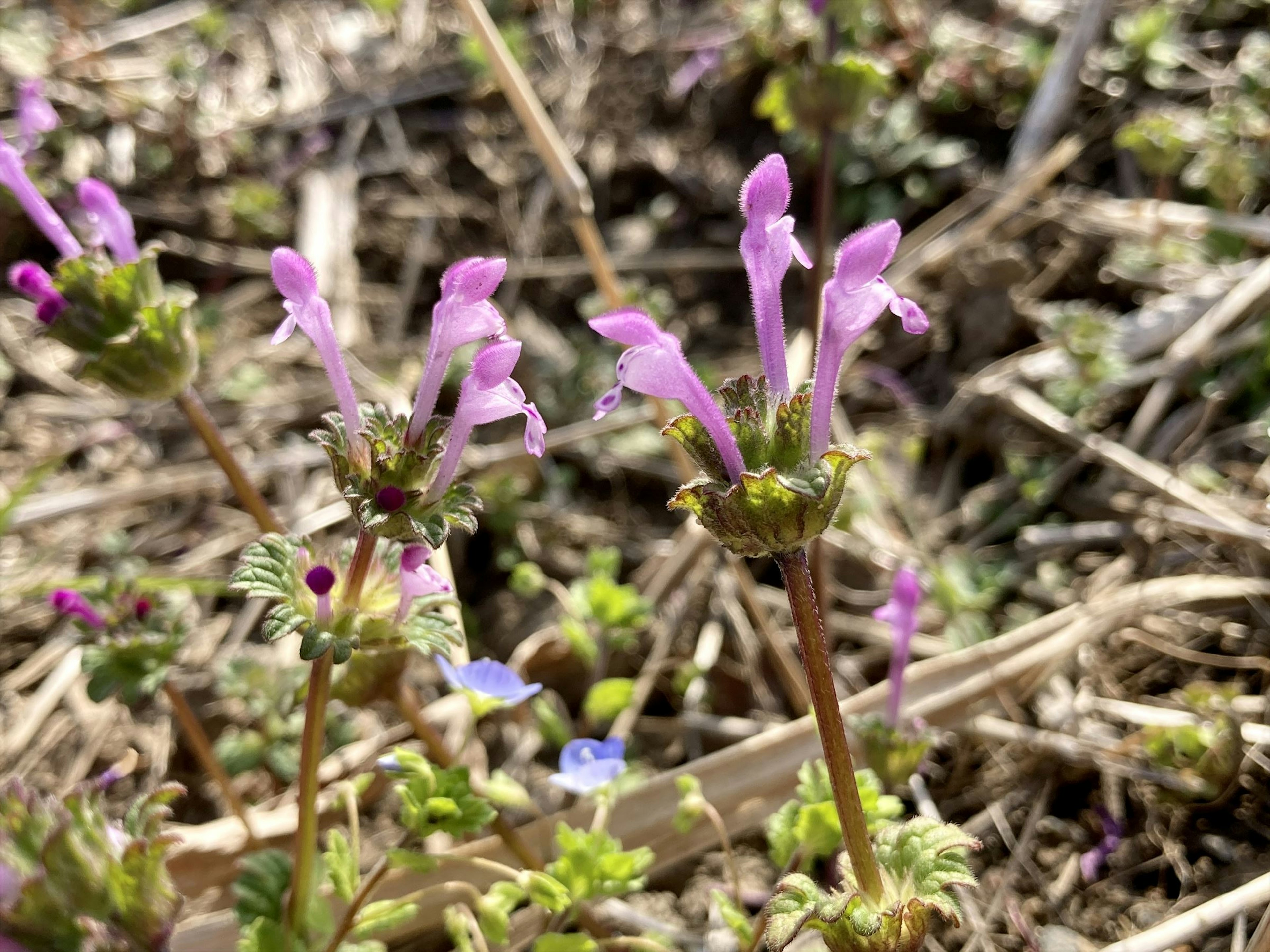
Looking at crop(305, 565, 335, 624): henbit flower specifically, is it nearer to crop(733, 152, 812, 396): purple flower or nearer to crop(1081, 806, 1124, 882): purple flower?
crop(733, 152, 812, 396): purple flower

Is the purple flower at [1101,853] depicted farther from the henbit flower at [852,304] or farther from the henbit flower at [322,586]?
the henbit flower at [322,586]

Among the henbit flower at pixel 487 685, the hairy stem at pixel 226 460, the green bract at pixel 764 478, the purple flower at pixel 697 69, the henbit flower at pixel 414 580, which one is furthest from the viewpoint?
the purple flower at pixel 697 69

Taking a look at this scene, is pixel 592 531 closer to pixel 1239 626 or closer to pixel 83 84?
pixel 1239 626

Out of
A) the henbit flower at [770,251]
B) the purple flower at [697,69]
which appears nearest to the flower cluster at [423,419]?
the henbit flower at [770,251]

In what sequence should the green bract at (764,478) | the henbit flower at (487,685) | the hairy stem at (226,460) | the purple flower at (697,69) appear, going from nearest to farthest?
the green bract at (764,478), the henbit flower at (487,685), the hairy stem at (226,460), the purple flower at (697,69)

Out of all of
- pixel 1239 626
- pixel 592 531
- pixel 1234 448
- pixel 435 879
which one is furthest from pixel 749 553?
pixel 1234 448

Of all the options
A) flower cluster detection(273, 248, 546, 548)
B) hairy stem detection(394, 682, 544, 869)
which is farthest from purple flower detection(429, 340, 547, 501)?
hairy stem detection(394, 682, 544, 869)

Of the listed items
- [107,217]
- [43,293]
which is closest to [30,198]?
[107,217]
